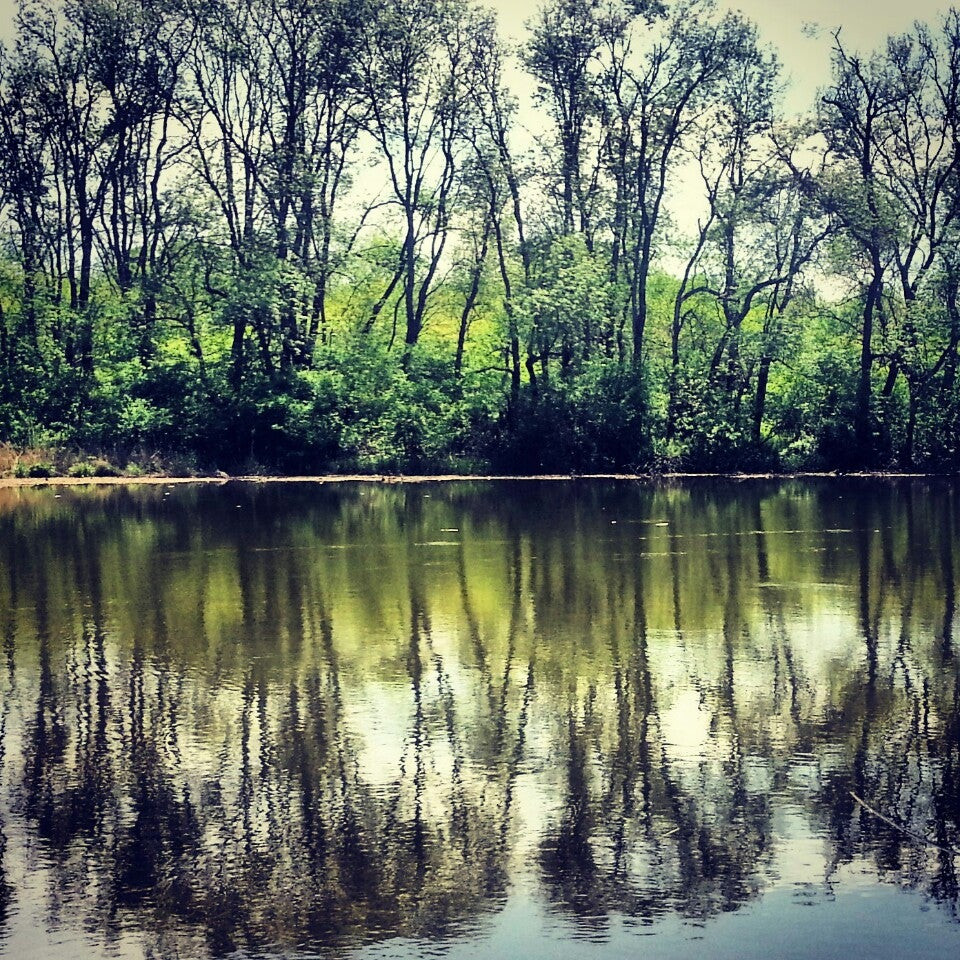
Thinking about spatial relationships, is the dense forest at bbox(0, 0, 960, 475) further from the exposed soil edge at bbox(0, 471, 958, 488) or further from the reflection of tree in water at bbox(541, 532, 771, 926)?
the reflection of tree in water at bbox(541, 532, 771, 926)

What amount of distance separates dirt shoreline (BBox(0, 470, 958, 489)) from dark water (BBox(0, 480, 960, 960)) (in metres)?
24.5

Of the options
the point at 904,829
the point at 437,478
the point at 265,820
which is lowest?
the point at 904,829

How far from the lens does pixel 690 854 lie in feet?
27.7

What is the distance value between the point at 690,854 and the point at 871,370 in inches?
1826

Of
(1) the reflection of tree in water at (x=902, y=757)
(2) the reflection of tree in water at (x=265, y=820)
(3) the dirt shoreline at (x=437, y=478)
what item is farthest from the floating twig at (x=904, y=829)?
(3) the dirt shoreline at (x=437, y=478)

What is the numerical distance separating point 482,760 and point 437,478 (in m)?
37.5

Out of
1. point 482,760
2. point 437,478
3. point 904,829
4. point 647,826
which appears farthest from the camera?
point 437,478

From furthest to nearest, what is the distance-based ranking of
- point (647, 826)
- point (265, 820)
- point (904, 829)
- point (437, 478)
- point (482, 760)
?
point (437, 478) < point (482, 760) < point (265, 820) < point (647, 826) < point (904, 829)

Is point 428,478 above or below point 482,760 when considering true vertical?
above

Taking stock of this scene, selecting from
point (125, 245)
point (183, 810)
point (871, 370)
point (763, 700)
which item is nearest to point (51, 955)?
point (183, 810)

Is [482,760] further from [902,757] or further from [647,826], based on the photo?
[902,757]

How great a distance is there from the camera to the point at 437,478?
4794 centimetres

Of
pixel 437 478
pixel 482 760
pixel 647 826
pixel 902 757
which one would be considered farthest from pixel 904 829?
pixel 437 478

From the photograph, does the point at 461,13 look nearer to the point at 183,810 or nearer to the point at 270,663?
the point at 270,663
